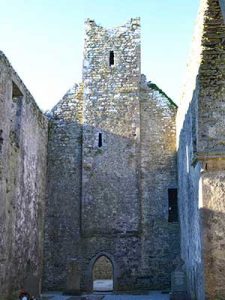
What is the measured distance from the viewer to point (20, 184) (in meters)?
12.0

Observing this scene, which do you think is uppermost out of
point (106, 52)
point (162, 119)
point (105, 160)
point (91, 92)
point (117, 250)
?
point (106, 52)

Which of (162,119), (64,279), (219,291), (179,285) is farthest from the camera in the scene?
(162,119)

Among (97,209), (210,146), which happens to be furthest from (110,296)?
(210,146)

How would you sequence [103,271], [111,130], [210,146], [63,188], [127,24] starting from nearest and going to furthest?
[210,146] < [63,188] < [111,130] < [127,24] < [103,271]

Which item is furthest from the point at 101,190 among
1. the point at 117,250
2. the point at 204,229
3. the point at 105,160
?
the point at 204,229

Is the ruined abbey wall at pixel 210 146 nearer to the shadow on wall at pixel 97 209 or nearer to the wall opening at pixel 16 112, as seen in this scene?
the wall opening at pixel 16 112

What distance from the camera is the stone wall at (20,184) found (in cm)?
1027

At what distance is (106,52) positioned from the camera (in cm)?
1636

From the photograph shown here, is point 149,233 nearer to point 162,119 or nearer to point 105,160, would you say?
point 105,160

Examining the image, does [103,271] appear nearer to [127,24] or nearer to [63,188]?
[63,188]

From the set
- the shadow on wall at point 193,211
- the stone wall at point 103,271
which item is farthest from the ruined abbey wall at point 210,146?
the stone wall at point 103,271

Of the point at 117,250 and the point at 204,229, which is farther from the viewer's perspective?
the point at 117,250

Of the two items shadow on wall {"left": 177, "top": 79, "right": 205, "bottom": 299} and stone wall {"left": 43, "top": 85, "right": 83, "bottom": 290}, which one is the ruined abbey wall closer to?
shadow on wall {"left": 177, "top": 79, "right": 205, "bottom": 299}

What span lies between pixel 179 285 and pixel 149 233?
306 cm
